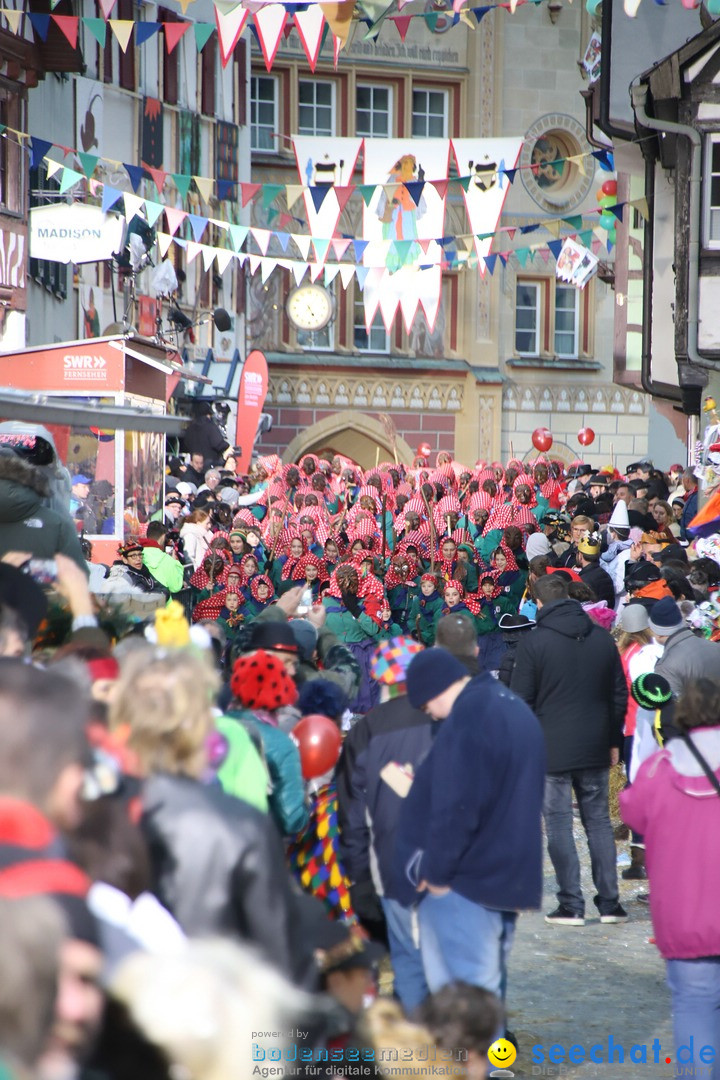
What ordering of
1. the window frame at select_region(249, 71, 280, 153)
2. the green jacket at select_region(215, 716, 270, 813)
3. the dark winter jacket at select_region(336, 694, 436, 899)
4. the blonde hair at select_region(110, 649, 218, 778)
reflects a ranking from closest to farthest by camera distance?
1. the blonde hair at select_region(110, 649, 218, 778)
2. the green jacket at select_region(215, 716, 270, 813)
3. the dark winter jacket at select_region(336, 694, 436, 899)
4. the window frame at select_region(249, 71, 280, 153)

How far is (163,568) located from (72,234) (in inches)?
290

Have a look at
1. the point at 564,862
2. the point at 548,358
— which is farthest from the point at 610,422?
the point at 564,862

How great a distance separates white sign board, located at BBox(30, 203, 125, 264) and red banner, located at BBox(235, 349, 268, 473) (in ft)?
33.0

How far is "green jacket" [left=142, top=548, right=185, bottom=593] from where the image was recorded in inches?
497

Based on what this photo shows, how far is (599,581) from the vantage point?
40.5 ft

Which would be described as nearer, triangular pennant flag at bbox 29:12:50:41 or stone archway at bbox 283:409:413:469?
triangular pennant flag at bbox 29:12:50:41

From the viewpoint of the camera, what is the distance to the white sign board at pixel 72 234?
60.4 ft

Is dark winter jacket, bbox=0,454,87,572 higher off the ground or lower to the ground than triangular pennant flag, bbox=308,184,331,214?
lower

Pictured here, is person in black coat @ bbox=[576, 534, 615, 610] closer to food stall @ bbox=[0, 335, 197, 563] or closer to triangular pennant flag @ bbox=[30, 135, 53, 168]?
food stall @ bbox=[0, 335, 197, 563]

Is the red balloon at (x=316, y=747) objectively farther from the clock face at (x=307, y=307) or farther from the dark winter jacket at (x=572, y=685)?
the clock face at (x=307, y=307)

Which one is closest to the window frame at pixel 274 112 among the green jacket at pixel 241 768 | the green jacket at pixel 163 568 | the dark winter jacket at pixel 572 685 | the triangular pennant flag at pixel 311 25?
the triangular pennant flag at pixel 311 25

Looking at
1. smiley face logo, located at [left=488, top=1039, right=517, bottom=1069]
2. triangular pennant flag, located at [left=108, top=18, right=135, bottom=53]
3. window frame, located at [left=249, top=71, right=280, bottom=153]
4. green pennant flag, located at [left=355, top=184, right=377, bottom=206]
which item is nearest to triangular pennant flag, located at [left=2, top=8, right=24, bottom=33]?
triangular pennant flag, located at [left=108, top=18, right=135, bottom=53]

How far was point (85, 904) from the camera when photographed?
2.43 m

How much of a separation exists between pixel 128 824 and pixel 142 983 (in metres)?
0.71
